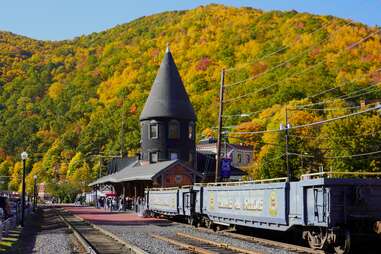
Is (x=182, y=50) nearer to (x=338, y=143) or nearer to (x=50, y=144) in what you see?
(x=50, y=144)

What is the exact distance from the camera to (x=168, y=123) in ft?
202

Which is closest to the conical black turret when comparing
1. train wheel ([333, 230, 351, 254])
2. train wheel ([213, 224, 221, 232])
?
train wheel ([213, 224, 221, 232])

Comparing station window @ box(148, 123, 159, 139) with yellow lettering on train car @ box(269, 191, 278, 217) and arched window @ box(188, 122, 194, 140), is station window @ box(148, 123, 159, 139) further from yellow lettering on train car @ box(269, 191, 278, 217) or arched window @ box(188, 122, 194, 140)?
yellow lettering on train car @ box(269, 191, 278, 217)

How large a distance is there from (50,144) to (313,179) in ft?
500

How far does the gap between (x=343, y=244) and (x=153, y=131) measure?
4576 cm

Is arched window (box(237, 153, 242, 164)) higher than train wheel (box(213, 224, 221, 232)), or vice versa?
arched window (box(237, 153, 242, 164))

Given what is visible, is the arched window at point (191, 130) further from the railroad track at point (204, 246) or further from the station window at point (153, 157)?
the railroad track at point (204, 246)

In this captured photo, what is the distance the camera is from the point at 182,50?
174m

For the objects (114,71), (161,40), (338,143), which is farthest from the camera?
(161,40)

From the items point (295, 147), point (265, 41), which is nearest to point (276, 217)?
point (295, 147)

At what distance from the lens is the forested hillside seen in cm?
9012

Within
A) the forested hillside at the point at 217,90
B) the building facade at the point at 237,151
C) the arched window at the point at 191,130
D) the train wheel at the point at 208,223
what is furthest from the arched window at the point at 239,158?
the train wheel at the point at 208,223

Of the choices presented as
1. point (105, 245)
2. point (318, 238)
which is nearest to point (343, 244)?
point (318, 238)

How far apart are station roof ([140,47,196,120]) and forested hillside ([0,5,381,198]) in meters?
10.4
